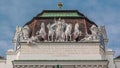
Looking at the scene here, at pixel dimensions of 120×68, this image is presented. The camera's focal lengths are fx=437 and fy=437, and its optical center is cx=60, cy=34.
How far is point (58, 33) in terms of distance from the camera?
37688 mm

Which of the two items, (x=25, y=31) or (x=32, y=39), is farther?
(x=25, y=31)

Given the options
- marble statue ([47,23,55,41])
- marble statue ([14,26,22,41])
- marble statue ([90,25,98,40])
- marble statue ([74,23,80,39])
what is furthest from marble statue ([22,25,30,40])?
marble statue ([90,25,98,40])

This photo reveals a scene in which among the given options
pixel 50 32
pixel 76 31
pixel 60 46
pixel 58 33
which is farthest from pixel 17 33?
pixel 76 31

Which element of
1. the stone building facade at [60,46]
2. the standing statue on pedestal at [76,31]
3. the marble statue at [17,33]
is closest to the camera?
the stone building facade at [60,46]

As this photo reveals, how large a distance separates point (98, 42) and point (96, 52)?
887 millimetres

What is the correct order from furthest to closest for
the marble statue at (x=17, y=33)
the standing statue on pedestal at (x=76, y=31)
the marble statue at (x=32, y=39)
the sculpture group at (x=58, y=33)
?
1. the marble statue at (x=17, y=33)
2. the standing statue on pedestal at (x=76, y=31)
3. the sculpture group at (x=58, y=33)
4. the marble statue at (x=32, y=39)

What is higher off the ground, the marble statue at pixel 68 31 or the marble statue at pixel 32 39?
the marble statue at pixel 68 31

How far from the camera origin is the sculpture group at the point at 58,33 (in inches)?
1484

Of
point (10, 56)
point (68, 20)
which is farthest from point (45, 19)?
point (10, 56)

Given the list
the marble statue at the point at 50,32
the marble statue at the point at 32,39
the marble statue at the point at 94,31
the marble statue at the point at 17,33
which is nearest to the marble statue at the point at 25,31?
the marble statue at the point at 32,39

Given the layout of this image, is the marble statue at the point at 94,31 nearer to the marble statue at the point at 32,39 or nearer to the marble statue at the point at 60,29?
the marble statue at the point at 60,29

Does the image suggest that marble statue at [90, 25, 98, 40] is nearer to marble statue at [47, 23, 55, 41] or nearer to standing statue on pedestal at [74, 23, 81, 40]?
standing statue on pedestal at [74, 23, 81, 40]

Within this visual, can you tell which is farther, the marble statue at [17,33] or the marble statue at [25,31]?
the marble statue at [17,33]

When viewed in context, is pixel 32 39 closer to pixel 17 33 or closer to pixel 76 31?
pixel 17 33
